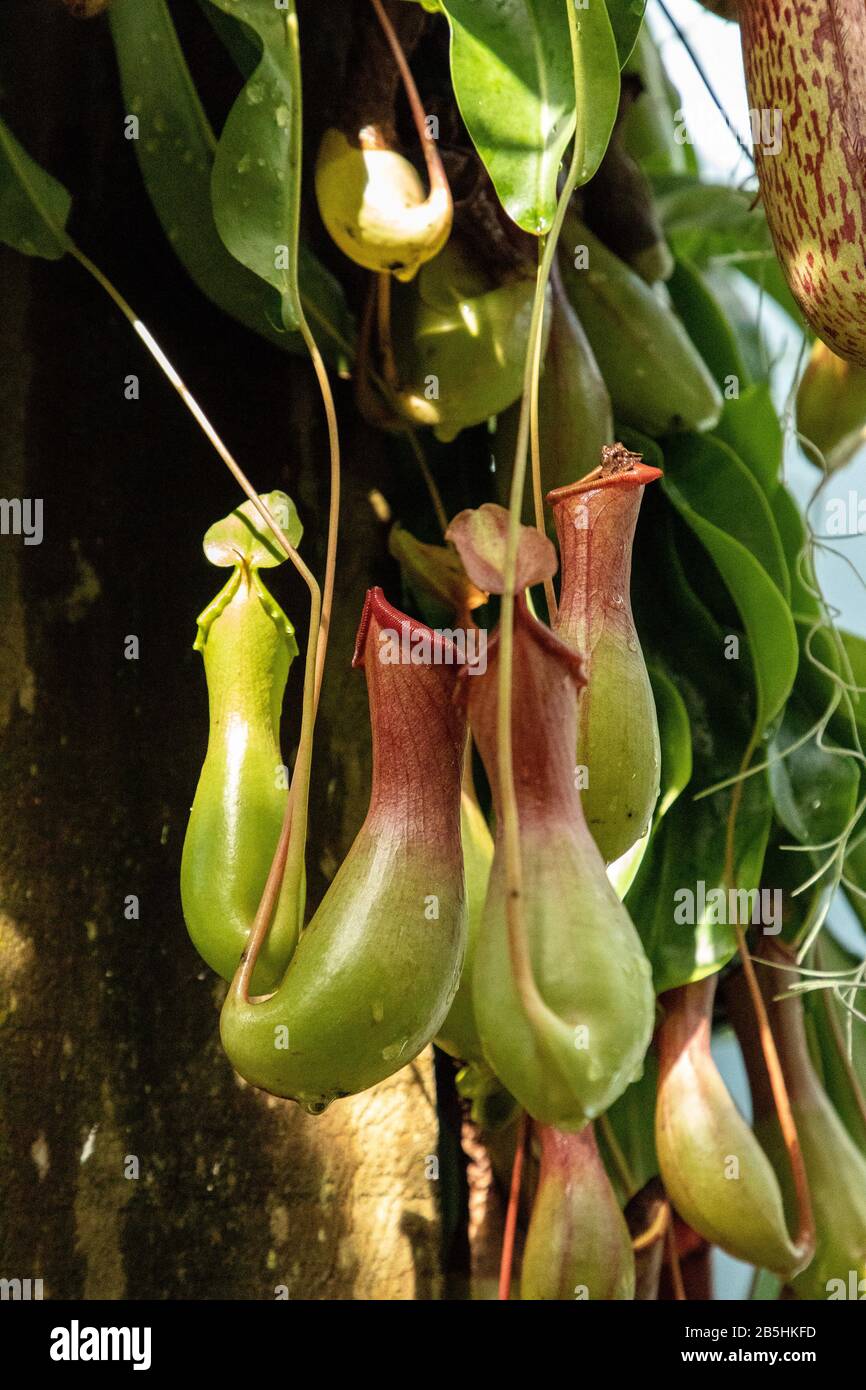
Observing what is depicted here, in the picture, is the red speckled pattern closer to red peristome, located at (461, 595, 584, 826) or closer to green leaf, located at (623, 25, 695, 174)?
red peristome, located at (461, 595, 584, 826)

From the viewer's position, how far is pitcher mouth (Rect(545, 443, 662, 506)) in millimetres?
488

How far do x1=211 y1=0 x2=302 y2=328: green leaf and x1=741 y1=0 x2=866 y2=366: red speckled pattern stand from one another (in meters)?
0.23

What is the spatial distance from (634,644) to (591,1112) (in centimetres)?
20

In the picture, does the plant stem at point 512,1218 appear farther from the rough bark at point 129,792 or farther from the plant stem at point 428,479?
the plant stem at point 428,479

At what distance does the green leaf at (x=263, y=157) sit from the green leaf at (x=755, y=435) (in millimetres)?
461

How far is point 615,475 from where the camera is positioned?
1.61ft

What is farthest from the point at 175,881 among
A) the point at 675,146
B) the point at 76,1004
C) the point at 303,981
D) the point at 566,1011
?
the point at 675,146

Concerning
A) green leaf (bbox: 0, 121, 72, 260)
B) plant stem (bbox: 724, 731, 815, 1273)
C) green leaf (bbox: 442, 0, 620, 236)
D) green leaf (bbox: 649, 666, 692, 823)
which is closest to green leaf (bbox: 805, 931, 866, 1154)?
plant stem (bbox: 724, 731, 815, 1273)

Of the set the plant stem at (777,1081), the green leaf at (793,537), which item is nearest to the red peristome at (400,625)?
the plant stem at (777,1081)

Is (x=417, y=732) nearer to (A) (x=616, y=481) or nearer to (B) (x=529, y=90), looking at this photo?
(A) (x=616, y=481)

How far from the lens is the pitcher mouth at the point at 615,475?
0.49 m

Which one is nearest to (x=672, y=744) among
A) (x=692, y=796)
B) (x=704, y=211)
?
(x=692, y=796)

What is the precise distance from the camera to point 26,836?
0.65 m

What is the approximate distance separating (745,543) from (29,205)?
1.77 feet
